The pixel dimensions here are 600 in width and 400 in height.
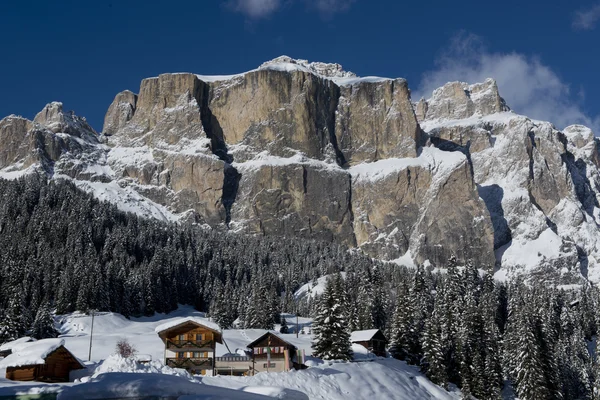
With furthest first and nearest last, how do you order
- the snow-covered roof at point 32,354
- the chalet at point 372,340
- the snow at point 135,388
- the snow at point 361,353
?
the chalet at point 372,340, the snow at point 361,353, the snow-covered roof at point 32,354, the snow at point 135,388

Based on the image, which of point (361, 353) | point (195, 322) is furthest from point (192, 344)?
point (361, 353)

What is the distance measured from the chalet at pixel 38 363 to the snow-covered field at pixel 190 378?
1579 mm

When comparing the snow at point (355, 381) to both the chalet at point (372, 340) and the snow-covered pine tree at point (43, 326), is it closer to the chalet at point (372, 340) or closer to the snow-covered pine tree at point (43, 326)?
the chalet at point (372, 340)

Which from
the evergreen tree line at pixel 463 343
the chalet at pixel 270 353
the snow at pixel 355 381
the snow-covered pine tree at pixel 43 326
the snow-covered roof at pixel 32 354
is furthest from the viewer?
the snow-covered pine tree at pixel 43 326

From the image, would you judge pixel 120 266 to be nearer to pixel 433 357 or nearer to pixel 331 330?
pixel 331 330

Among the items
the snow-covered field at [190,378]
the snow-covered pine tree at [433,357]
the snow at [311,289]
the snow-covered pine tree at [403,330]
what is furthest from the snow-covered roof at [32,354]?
the snow at [311,289]

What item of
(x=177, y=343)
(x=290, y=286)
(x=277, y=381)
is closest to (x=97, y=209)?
(x=290, y=286)

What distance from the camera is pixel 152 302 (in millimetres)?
115938

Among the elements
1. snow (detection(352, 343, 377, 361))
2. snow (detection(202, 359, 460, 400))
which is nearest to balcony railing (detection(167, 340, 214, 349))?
snow (detection(202, 359, 460, 400))

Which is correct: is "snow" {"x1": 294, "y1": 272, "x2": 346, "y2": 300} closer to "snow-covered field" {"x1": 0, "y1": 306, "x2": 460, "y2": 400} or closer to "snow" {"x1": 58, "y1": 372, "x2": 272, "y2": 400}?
"snow-covered field" {"x1": 0, "y1": 306, "x2": 460, "y2": 400}

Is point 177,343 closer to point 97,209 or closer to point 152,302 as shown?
point 152,302

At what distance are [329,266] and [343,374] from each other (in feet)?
382

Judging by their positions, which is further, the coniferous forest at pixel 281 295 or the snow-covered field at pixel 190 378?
the coniferous forest at pixel 281 295

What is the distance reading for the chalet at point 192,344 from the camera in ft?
160
